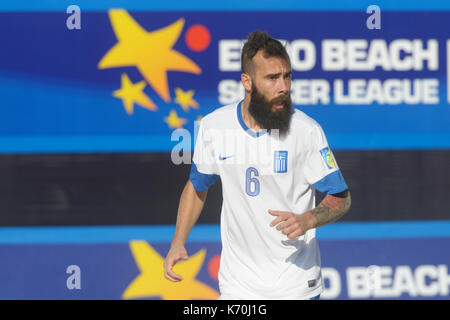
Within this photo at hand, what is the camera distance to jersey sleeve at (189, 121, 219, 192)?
122 inches

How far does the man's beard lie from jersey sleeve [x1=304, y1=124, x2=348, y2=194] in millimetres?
140

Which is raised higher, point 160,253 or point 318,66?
point 318,66

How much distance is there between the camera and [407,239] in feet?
13.2

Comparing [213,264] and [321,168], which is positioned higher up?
[321,168]

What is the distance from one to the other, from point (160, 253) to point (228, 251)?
987mm

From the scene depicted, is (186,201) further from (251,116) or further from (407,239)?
(407,239)

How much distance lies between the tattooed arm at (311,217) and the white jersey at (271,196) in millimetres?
54

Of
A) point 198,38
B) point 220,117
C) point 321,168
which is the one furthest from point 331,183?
point 198,38

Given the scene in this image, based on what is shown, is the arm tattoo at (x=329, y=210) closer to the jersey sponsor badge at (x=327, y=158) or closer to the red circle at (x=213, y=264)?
the jersey sponsor badge at (x=327, y=158)

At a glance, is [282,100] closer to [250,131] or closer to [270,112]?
[270,112]

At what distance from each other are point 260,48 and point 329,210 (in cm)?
82

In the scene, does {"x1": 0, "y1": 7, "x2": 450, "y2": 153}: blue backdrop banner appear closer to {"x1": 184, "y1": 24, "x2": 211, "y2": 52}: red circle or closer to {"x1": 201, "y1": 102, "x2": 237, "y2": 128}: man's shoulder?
{"x1": 184, "y1": 24, "x2": 211, "y2": 52}: red circle

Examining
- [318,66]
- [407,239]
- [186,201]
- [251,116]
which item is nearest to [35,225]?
[186,201]

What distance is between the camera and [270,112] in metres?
2.96
